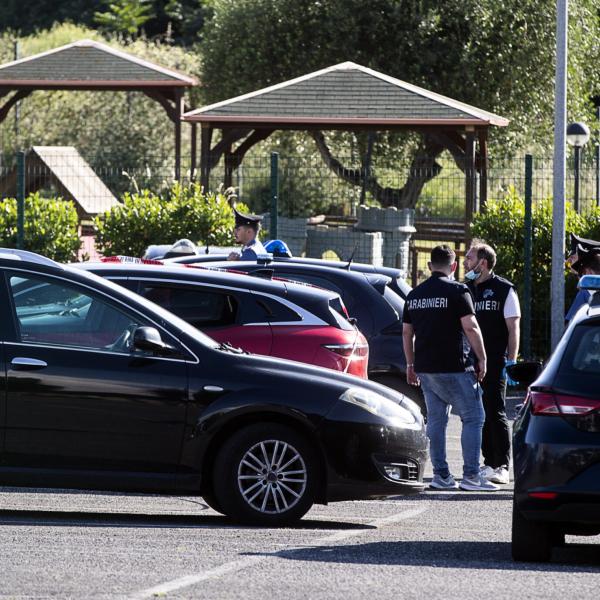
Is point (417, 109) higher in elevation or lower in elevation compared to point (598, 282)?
higher

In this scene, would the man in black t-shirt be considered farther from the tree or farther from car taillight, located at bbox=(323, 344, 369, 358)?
the tree

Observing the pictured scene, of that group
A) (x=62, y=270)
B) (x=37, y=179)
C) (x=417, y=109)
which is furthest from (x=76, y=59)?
(x=62, y=270)

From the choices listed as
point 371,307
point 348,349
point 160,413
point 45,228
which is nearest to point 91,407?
point 160,413

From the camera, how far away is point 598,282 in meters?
7.91

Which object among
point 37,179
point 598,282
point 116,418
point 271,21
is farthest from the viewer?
point 271,21

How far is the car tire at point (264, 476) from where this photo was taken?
8562mm

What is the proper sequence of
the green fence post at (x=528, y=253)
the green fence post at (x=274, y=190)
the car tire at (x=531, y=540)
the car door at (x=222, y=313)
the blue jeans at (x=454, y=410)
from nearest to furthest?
the car tire at (x=531, y=540)
the blue jeans at (x=454, y=410)
the car door at (x=222, y=313)
the green fence post at (x=528, y=253)
the green fence post at (x=274, y=190)

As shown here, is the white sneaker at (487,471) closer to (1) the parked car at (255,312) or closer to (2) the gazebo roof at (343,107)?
(1) the parked car at (255,312)

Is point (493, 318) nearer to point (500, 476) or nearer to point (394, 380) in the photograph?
point (500, 476)

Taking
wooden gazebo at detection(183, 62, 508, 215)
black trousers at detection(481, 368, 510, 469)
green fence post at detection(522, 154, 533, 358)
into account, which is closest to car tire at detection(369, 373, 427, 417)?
black trousers at detection(481, 368, 510, 469)

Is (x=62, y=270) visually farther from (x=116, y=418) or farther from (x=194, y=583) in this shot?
(x=194, y=583)

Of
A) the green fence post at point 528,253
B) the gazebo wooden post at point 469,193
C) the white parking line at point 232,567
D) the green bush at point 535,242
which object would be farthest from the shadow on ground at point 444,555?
the gazebo wooden post at point 469,193

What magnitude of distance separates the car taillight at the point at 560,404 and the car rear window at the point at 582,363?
37 millimetres

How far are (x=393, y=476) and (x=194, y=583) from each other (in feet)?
7.66
